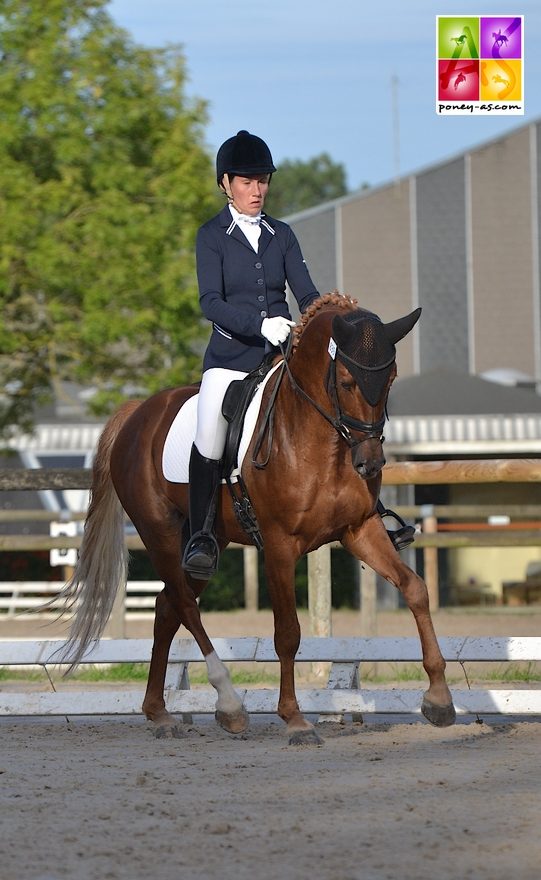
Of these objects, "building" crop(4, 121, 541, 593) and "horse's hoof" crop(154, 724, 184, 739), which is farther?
"building" crop(4, 121, 541, 593)

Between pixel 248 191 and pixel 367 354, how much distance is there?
4.34ft

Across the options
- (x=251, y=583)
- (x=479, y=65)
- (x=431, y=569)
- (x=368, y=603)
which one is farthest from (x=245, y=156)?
(x=251, y=583)

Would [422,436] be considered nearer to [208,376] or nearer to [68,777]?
[208,376]

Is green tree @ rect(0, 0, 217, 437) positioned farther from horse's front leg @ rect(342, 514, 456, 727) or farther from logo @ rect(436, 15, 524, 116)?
horse's front leg @ rect(342, 514, 456, 727)

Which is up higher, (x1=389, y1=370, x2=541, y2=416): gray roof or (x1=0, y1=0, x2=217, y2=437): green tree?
(x1=0, y1=0, x2=217, y2=437): green tree

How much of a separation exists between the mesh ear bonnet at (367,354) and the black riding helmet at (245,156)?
1144mm

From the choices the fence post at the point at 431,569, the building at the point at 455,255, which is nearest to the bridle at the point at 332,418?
the fence post at the point at 431,569

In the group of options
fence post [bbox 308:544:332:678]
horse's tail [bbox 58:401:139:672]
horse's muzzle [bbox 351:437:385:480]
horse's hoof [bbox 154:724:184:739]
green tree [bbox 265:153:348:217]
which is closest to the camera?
horse's muzzle [bbox 351:437:385:480]

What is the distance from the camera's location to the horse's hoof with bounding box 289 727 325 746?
20.3 ft

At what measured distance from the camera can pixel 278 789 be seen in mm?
5027

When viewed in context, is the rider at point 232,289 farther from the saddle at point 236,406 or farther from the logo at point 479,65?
the logo at point 479,65

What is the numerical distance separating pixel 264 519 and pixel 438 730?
1.36m

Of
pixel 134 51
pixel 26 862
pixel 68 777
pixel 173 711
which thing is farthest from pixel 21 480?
pixel 134 51

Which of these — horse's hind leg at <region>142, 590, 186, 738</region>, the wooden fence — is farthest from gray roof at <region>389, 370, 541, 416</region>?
horse's hind leg at <region>142, 590, 186, 738</region>
